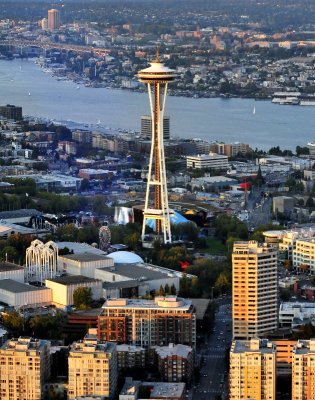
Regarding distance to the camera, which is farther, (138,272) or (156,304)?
(138,272)

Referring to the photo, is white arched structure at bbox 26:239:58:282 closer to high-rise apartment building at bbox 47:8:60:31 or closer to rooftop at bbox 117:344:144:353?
rooftop at bbox 117:344:144:353

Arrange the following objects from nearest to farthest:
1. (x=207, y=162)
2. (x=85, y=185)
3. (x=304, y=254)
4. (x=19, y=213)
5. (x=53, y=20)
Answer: (x=304, y=254) → (x=19, y=213) → (x=85, y=185) → (x=207, y=162) → (x=53, y=20)

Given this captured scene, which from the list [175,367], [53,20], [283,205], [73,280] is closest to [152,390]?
[175,367]

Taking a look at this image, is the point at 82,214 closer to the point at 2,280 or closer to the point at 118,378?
the point at 2,280

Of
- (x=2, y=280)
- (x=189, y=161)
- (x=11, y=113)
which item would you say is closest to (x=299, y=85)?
(x=11, y=113)

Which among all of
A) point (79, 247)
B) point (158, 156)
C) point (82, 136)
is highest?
point (158, 156)

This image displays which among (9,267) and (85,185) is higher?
(9,267)

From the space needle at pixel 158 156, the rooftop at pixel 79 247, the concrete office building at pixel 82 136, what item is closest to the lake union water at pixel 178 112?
the concrete office building at pixel 82 136

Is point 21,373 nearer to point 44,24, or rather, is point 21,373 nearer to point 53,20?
point 53,20

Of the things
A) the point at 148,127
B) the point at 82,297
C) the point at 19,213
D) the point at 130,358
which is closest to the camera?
the point at 130,358
